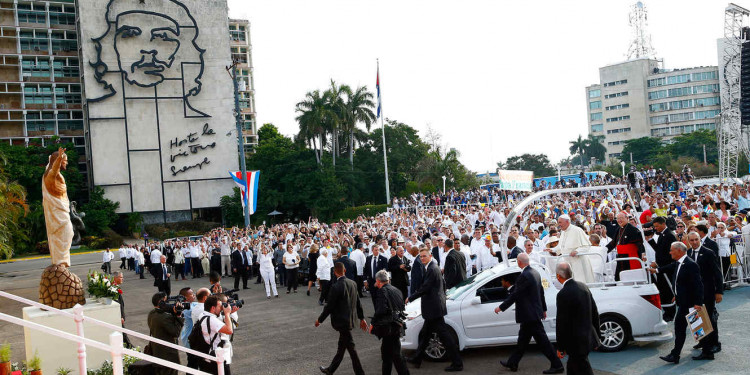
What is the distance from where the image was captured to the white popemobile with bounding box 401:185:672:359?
29.2ft

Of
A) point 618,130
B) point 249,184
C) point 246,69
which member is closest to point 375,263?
point 249,184

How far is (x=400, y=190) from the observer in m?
→ 56.5

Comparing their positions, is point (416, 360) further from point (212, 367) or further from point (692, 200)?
point (692, 200)

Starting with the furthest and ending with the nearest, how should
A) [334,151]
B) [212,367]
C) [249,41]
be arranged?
[249,41] < [334,151] < [212,367]

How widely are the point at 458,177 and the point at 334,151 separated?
1320 cm

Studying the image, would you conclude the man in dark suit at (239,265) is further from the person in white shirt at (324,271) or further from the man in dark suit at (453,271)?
the man in dark suit at (453,271)

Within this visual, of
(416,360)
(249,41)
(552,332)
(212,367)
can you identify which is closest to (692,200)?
(552,332)

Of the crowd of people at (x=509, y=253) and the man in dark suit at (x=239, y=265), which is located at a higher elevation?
the crowd of people at (x=509, y=253)

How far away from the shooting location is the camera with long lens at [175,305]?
7.95m

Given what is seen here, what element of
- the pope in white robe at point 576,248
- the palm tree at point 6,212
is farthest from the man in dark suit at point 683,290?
the palm tree at point 6,212

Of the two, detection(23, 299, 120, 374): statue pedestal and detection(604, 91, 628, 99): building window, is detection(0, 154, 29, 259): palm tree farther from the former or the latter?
detection(604, 91, 628, 99): building window

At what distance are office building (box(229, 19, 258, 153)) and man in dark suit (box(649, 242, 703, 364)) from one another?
80002 mm

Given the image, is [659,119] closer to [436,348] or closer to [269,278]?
[269,278]

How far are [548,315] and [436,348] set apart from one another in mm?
1895
